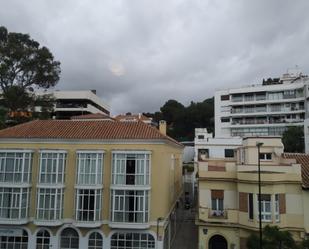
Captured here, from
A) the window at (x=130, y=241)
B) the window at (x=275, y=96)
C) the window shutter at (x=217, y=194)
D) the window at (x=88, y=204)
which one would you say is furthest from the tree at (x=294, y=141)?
the window at (x=88, y=204)

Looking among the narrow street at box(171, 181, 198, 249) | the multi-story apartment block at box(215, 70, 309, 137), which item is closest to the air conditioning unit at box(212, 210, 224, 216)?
the narrow street at box(171, 181, 198, 249)

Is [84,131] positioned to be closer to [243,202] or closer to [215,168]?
[215,168]

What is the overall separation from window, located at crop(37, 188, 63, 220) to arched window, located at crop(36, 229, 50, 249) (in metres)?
1.24

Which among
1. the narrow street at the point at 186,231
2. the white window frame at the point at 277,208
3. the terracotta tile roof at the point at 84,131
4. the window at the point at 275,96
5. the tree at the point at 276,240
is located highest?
the window at the point at 275,96

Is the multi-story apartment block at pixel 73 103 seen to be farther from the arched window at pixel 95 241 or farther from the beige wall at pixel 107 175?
the arched window at pixel 95 241

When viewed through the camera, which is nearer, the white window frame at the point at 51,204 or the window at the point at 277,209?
the window at the point at 277,209

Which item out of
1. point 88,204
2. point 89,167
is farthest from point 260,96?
point 88,204

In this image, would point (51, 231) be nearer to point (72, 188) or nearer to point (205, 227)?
point (72, 188)

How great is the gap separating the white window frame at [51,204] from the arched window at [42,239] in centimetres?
124

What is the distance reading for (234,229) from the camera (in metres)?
26.4

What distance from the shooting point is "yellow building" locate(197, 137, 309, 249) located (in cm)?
2480

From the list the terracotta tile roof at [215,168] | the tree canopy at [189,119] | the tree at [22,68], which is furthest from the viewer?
the tree canopy at [189,119]

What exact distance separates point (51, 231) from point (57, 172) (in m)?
4.46

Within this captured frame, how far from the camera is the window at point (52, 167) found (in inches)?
1077
